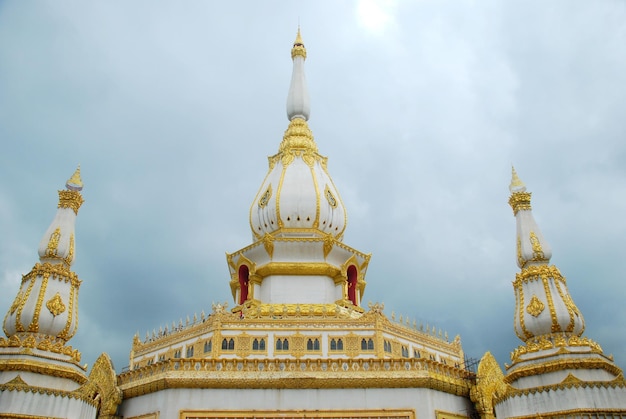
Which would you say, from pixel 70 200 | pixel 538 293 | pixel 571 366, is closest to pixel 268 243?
pixel 70 200

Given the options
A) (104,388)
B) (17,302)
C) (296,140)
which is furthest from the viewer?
(296,140)

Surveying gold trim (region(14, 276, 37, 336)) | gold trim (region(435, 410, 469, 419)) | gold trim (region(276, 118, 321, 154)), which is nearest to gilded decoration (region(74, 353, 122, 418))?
gold trim (region(14, 276, 37, 336))

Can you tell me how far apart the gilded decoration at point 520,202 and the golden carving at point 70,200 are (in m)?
18.2

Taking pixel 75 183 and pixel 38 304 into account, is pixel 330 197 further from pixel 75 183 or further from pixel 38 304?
pixel 38 304

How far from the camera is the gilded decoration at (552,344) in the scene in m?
19.4

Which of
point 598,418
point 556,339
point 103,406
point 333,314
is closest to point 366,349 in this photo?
point 333,314

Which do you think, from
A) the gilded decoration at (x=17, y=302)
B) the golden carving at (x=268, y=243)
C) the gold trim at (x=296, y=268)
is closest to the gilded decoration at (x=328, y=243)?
the gold trim at (x=296, y=268)

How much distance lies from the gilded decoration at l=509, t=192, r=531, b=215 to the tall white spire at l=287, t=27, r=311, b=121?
682 inches

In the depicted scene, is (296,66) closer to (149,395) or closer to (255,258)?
(255,258)

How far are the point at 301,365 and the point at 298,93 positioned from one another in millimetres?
21250

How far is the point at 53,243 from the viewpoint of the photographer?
21.6 m

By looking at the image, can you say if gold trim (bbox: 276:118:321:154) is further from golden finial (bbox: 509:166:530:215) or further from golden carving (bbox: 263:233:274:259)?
golden finial (bbox: 509:166:530:215)

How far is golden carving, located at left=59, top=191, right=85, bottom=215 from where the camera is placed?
22.9 metres

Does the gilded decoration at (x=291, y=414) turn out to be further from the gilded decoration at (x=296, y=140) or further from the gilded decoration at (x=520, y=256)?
the gilded decoration at (x=296, y=140)
